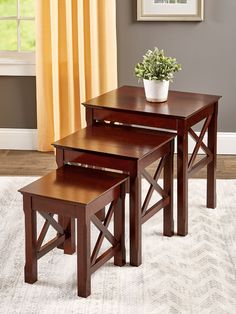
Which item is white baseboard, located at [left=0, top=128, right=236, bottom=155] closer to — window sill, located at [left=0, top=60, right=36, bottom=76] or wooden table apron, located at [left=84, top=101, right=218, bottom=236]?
window sill, located at [left=0, top=60, right=36, bottom=76]

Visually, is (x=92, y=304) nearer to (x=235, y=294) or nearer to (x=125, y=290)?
(x=125, y=290)

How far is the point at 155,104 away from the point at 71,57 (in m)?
1.40

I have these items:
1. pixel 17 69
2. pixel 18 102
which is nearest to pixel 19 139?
pixel 18 102

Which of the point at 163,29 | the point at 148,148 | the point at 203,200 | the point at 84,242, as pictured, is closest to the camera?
the point at 84,242

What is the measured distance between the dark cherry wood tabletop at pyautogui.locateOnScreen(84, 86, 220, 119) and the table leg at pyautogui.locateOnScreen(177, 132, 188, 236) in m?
0.15

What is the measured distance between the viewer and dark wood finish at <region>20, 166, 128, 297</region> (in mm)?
4047

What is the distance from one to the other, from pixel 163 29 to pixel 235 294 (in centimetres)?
256

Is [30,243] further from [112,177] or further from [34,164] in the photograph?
[34,164]

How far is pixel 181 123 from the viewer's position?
4.69 m

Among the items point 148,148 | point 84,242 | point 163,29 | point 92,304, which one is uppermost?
point 163,29

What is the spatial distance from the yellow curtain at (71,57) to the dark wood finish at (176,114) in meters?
1.01

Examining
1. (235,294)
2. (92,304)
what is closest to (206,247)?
(235,294)

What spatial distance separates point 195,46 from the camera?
6.20 meters

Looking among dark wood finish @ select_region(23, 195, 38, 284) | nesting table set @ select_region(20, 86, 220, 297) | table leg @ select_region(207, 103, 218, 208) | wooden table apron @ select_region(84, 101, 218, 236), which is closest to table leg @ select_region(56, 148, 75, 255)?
nesting table set @ select_region(20, 86, 220, 297)
